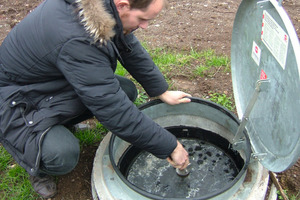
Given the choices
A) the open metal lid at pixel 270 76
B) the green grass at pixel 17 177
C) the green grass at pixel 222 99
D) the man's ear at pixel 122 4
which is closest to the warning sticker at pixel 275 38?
the open metal lid at pixel 270 76

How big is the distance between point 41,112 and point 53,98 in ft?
0.29

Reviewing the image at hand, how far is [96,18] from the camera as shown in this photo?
1.31 m

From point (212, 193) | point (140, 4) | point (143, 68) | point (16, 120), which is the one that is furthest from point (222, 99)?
point (16, 120)

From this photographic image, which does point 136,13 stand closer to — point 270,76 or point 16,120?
point 270,76

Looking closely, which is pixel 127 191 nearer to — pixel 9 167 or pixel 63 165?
pixel 63 165

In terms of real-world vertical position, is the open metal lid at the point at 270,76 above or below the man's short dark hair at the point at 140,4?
below

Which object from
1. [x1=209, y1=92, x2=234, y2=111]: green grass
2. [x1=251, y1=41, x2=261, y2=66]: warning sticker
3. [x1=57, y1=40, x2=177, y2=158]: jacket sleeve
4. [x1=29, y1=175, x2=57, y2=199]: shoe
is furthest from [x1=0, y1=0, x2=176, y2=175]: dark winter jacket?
[x1=209, y1=92, x2=234, y2=111]: green grass

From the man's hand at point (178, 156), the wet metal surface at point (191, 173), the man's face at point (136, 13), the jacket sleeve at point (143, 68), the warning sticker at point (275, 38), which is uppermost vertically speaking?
the man's face at point (136, 13)

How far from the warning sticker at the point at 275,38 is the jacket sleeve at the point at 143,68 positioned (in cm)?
71

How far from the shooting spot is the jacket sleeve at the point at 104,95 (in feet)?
4.45

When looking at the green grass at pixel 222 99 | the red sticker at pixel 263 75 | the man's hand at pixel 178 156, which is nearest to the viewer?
the red sticker at pixel 263 75

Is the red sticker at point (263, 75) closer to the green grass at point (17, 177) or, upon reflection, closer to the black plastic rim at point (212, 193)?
the black plastic rim at point (212, 193)

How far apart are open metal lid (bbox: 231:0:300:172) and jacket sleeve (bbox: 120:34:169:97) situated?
0.44 metres

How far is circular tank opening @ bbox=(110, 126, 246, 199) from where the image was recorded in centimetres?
192
